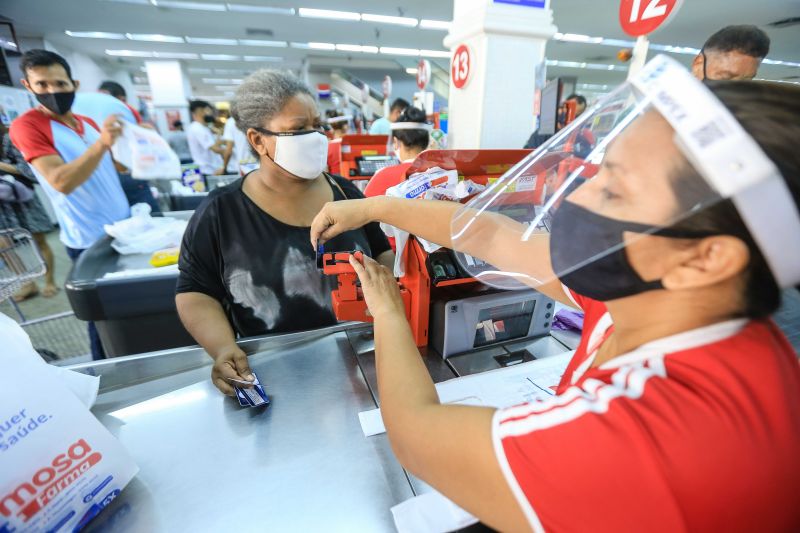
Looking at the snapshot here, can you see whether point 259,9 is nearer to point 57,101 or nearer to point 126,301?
point 57,101

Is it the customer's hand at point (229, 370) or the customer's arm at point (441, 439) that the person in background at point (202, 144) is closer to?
the customer's hand at point (229, 370)

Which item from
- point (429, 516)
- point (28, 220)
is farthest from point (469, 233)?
point (28, 220)

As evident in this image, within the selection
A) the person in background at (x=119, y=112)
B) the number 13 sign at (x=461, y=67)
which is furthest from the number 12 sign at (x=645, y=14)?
the person in background at (x=119, y=112)

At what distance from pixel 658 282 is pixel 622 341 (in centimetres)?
14

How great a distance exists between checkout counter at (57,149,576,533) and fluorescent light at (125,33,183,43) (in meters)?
13.1

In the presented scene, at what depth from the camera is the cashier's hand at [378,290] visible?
85cm

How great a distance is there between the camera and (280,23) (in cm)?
966

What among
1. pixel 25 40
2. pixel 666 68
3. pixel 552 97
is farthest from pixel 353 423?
pixel 25 40

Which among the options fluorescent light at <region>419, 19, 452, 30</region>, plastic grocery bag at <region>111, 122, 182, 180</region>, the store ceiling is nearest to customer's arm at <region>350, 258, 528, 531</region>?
plastic grocery bag at <region>111, 122, 182, 180</region>

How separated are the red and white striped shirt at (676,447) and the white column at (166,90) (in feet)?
54.5

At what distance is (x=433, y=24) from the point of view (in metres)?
10.0

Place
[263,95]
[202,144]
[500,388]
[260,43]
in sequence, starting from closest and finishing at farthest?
[500,388] < [263,95] < [202,144] < [260,43]

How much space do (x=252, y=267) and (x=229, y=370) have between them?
1.45ft

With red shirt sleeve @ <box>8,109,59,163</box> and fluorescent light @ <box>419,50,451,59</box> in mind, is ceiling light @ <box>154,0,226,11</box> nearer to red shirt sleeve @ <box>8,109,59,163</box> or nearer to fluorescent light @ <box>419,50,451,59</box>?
fluorescent light @ <box>419,50,451,59</box>
